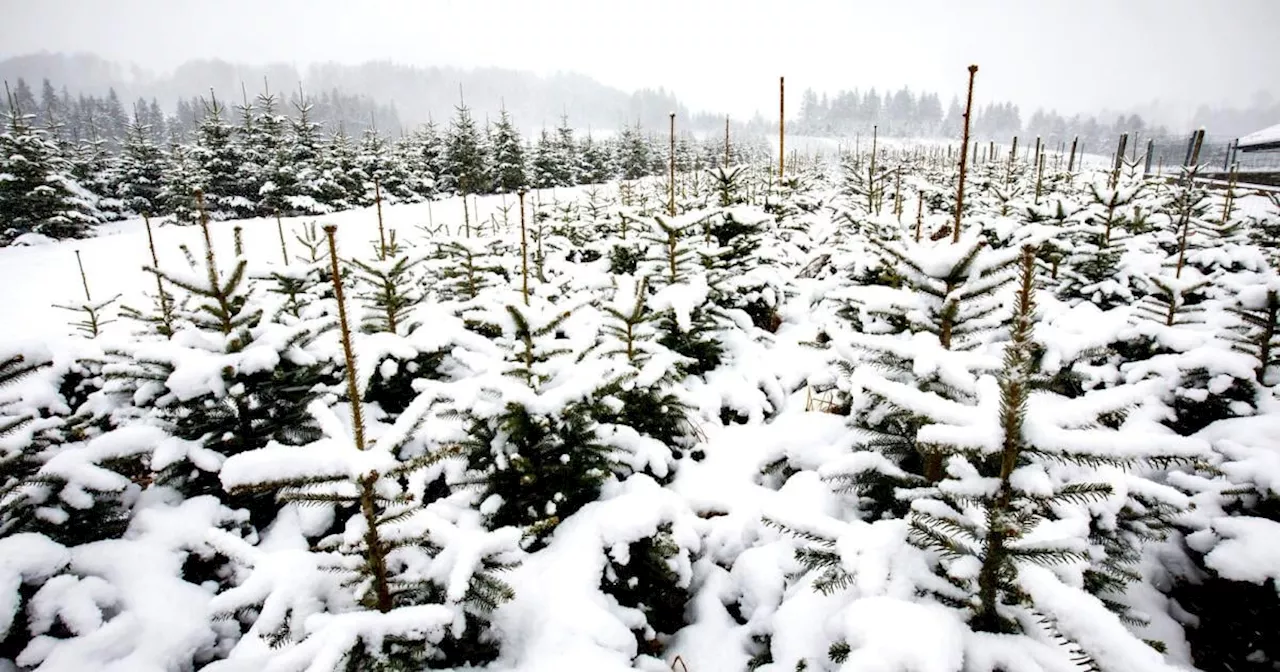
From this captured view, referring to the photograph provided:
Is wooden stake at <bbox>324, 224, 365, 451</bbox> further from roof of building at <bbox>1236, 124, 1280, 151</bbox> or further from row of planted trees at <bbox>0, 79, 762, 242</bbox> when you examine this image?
roof of building at <bbox>1236, 124, 1280, 151</bbox>

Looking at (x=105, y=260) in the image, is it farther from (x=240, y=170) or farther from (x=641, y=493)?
(x=641, y=493)

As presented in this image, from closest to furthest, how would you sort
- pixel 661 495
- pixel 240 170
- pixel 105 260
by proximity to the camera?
1. pixel 661 495
2. pixel 105 260
3. pixel 240 170

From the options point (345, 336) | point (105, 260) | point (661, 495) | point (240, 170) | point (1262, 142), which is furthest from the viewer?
point (240, 170)

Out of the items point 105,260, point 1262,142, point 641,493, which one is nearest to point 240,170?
point 105,260

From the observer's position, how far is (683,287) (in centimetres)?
528

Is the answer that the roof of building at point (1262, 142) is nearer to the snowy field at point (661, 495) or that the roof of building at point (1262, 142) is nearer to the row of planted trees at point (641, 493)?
the snowy field at point (661, 495)

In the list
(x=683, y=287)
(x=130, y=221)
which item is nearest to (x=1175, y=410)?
(x=683, y=287)

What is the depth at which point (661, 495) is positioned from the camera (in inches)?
138

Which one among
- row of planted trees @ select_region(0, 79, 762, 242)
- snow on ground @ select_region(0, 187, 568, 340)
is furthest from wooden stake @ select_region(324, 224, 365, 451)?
row of planted trees @ select_region(0, 79, 762, 242)

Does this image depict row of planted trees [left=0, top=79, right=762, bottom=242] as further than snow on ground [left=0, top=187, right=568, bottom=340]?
Yes

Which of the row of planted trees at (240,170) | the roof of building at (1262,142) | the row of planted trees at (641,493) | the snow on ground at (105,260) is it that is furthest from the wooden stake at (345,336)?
the roof of building at (1262,142)

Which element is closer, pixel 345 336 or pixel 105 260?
pixel 345 336

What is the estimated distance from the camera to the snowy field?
73.2 inches

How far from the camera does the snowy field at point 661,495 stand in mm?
1860
